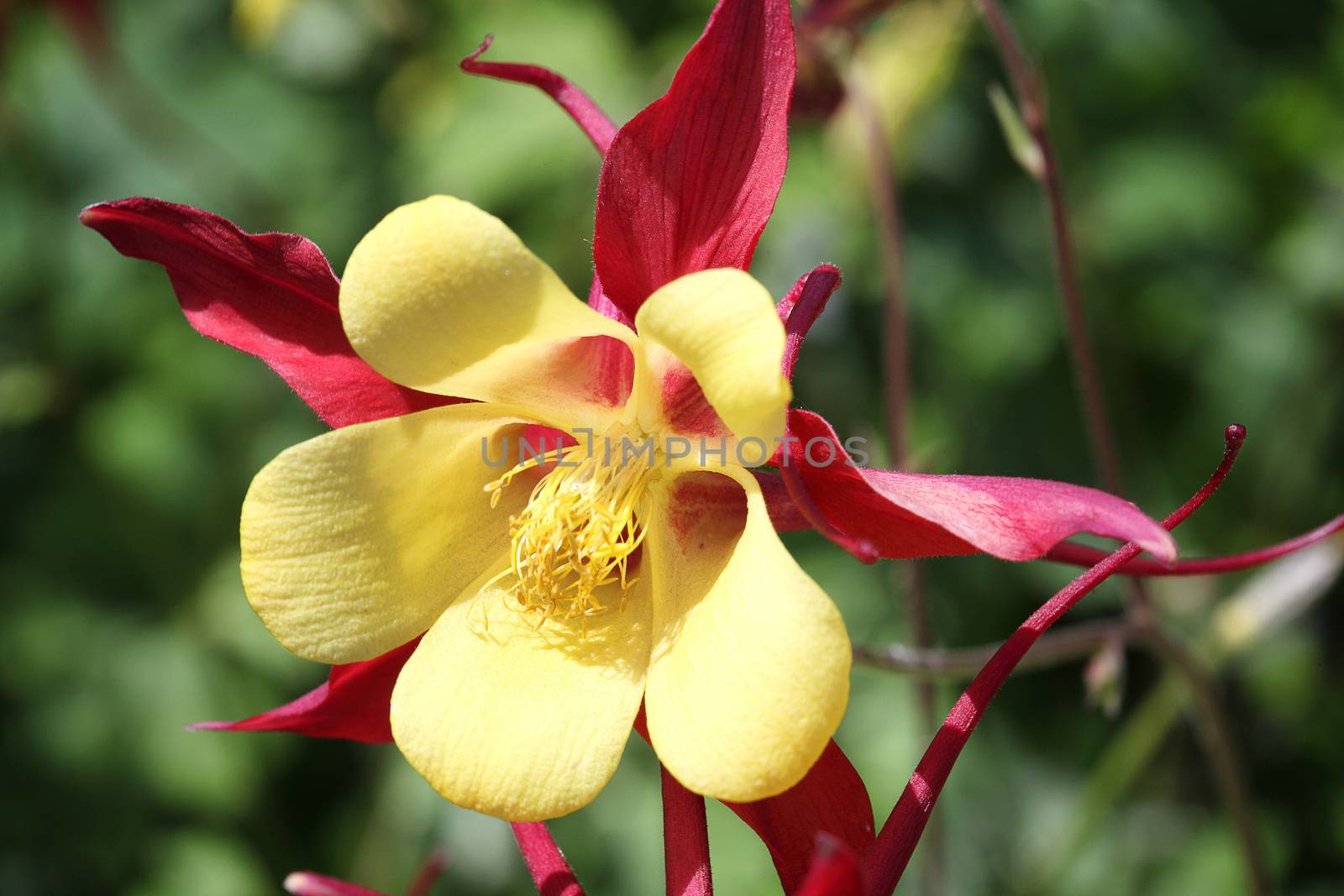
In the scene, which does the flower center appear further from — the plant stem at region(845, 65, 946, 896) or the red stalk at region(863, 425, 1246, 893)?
the plant stem at region(845, 65, 946, 896)

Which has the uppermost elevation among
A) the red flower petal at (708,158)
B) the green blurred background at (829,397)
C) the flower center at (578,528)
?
the red flower petal at (708,158)

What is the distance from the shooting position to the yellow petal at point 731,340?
42.2 inches

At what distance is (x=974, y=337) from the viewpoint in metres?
2.97

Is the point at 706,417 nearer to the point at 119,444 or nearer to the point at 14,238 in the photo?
the point at 119,444

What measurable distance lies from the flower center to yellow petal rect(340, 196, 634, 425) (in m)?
0.17

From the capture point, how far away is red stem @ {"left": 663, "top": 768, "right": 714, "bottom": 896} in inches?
47.4

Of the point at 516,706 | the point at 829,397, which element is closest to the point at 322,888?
the point at 516,706

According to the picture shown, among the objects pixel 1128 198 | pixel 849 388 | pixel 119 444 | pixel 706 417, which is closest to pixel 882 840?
pixel 706 417

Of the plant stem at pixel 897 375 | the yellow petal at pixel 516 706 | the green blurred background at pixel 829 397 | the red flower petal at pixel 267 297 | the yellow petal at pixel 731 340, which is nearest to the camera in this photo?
the yellow petal at pixel 731 340

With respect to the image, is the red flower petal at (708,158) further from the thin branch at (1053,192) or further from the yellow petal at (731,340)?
the thin branch at (1053,192)

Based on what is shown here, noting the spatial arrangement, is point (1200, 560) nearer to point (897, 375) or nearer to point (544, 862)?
point (544, 862)

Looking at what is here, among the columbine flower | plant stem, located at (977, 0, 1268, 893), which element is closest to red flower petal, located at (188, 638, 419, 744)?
the columbine flower

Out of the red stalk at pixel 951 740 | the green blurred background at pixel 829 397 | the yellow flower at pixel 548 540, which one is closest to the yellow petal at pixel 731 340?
the yellow flower at pixel 548 540

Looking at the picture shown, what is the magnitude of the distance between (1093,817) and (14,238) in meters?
3.15
